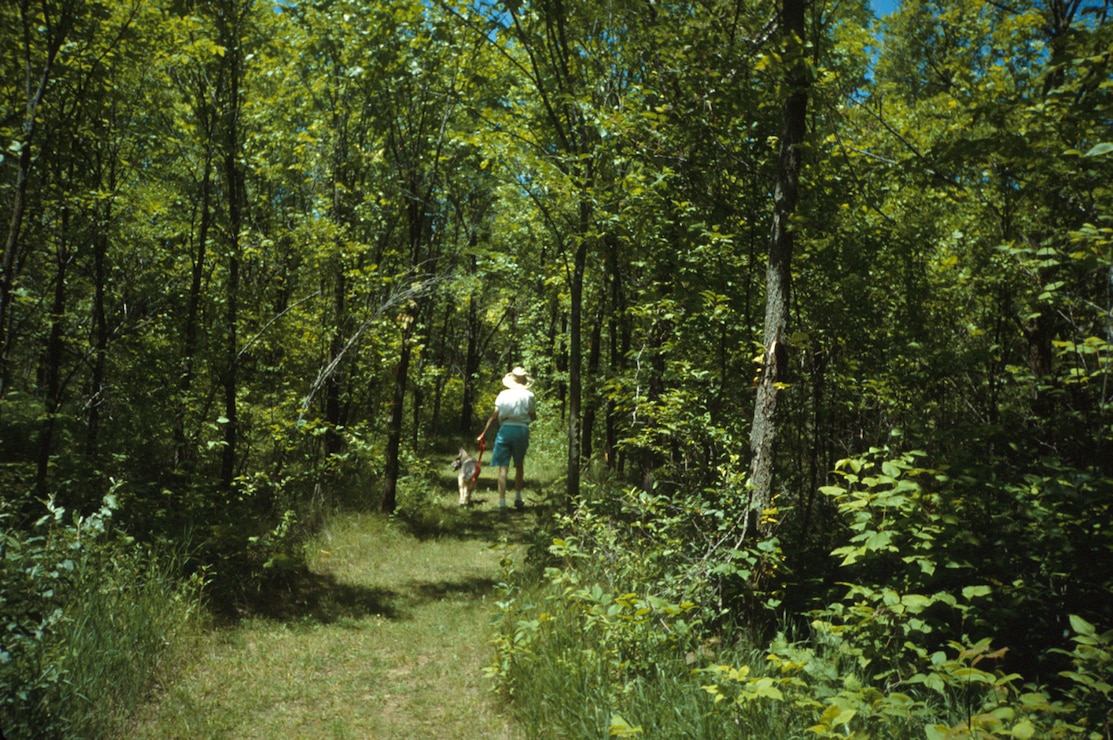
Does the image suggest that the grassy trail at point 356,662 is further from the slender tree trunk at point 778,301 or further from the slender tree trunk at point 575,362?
the slender tree trunk at point 778,301

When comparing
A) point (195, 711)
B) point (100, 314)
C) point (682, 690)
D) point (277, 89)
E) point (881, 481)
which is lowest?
point (195, 711)

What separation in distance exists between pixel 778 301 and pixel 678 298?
2.11 meters

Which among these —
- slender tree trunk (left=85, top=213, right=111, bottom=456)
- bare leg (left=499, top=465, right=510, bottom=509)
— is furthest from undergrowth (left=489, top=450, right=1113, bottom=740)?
bare leg (left=499, top=465, right=510, bottom=509)

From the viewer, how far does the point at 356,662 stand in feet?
17.9

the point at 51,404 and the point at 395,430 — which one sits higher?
the point at 51,404

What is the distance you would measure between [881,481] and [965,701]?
1.11 m

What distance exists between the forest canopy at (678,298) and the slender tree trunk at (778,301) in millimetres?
21

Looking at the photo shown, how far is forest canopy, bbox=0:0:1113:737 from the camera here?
4340 millimetres

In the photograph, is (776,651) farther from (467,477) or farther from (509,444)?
(467,477)

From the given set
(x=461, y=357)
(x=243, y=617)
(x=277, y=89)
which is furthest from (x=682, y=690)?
(x=461, y=357)

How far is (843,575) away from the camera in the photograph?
5910 millimetres

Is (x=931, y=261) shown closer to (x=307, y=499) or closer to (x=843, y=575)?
(x=843, y=575)

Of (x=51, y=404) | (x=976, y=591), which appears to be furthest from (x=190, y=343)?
(x=976, y=591)

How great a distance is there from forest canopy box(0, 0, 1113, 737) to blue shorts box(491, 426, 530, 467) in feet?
3.32
